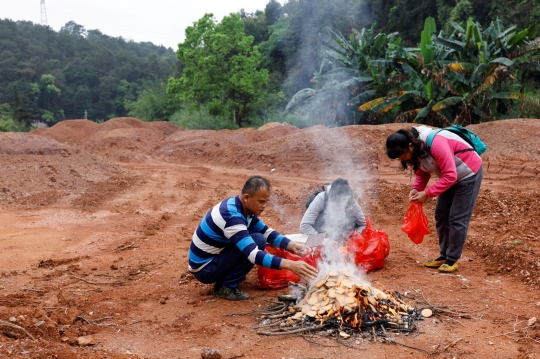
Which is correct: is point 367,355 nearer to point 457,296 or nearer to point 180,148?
point 457,296

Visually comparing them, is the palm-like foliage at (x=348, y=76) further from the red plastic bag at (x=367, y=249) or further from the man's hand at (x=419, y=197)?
the man's hand at (x=419, y=197)

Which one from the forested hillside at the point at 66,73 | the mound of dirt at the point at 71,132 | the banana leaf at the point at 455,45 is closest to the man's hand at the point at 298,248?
the banana leaf at the point at 455,45

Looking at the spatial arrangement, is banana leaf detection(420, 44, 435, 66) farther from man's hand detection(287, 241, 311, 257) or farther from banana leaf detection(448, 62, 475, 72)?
man's hand detection(287, 241, 311, 257)

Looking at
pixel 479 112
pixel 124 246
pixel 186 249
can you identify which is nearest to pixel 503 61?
pixel 479 112

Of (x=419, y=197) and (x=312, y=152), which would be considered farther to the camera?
(x=312, y=152)

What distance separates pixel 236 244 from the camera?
153 inches

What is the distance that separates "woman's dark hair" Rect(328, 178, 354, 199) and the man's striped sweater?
107 centimetres

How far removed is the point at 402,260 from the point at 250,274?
1795mm

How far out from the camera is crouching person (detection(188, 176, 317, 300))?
3.78 m

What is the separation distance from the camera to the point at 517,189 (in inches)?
353

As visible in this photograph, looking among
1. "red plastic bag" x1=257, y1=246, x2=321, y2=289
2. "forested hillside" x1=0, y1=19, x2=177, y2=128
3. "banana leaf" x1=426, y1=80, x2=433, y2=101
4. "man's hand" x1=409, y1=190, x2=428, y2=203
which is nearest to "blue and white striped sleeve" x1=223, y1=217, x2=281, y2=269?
"red plastic bag" x1=257, y1=246, x2=321, y2=289

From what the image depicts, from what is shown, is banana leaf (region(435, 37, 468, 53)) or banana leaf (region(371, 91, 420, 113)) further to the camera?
banana leaf (region(371, 91, 420, 113))

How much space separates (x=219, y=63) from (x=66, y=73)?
4092cm

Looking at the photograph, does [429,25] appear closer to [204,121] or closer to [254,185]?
[254,185]
